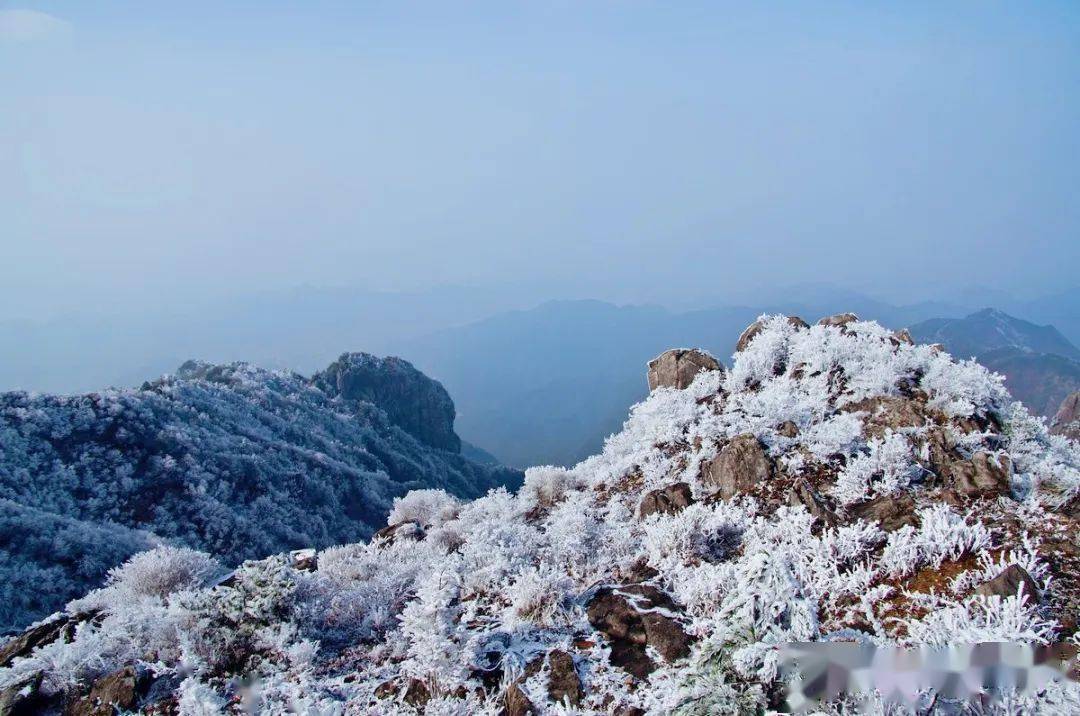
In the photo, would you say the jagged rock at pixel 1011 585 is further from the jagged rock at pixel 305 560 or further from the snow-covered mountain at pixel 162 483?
the snow-covered mountain at pixel 162 483

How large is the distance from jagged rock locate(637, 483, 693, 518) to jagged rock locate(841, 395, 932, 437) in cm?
421

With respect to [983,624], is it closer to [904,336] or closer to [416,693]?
[416,693]

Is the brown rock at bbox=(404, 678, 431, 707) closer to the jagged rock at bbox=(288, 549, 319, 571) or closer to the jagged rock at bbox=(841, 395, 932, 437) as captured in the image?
the jagged rock at bbox=(288, 549, 319, 571)

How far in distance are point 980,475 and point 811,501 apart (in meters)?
2.95

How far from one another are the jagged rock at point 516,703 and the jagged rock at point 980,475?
26.9ft

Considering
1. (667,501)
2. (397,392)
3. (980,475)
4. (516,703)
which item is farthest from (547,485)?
(397,392)

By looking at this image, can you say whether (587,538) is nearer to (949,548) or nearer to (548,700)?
(548,700)

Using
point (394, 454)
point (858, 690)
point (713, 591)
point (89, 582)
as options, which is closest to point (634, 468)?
point (713, 591)

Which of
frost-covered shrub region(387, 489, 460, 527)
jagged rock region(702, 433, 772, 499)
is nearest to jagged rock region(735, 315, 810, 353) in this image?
jagged rock region(702, 433, 772, 499)

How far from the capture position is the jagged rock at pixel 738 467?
1190 centimetres

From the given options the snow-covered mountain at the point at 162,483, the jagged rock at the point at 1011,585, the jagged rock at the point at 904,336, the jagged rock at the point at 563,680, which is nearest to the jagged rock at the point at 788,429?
the jagged rock at the point at 904,336

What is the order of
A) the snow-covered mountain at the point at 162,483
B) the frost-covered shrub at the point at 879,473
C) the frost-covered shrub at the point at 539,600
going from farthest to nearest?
the snow-covered mountain at the point at 162,483, the frost-covered shrub at the point at 879,473, the frost-covered shrub at the point at 539,600

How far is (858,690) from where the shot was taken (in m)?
5.41

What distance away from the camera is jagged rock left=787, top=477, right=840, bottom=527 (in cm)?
980
